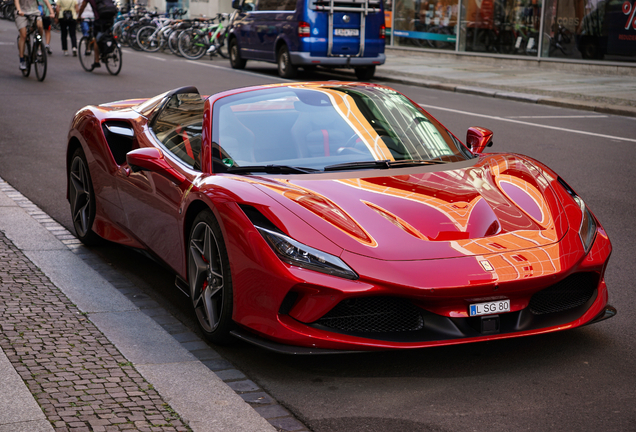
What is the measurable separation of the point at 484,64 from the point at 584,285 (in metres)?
20.3

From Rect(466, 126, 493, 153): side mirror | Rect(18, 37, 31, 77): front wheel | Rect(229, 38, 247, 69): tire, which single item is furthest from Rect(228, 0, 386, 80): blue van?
Rect(466, 126, 493, 153): side mirror

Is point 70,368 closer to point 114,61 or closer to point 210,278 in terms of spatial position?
point 210,278

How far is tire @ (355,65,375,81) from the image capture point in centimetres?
1977

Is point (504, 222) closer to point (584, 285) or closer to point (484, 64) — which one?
point (584, 285)

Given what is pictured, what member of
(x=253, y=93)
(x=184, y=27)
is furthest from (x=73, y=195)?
(x=184, y=27)

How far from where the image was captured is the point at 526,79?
19.0 meters

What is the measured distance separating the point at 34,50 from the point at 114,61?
7.19ft

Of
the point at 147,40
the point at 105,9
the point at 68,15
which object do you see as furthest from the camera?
the point at 147,40

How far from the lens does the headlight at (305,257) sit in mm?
3527

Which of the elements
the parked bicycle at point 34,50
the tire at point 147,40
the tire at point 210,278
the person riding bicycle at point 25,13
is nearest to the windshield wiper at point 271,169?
the tire at point 210,278

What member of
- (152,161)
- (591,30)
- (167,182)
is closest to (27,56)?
(591,30)

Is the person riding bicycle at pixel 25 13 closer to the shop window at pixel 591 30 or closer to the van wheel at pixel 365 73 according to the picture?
the van wheel at pixel 365 73

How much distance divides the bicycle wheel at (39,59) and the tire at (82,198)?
10954 mm

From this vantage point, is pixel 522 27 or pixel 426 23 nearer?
pixel 522 27
